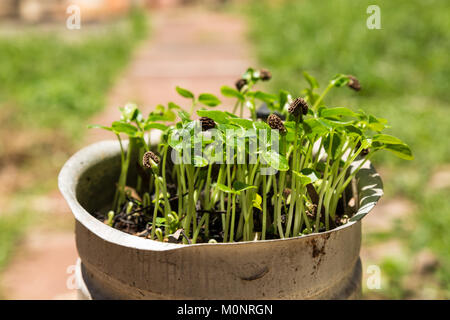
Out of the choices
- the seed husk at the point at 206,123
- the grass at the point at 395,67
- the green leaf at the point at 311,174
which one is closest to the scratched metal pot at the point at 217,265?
the green leaf at the point at 311,174

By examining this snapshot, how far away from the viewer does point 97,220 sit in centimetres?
100

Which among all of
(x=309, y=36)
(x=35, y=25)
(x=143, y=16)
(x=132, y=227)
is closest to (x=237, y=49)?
(x=309, y=36)

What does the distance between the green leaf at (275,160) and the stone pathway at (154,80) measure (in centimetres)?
92

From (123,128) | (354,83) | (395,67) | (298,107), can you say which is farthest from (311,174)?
(395,67)

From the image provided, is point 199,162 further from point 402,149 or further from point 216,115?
point 402,149

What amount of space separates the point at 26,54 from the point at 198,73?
1.75 metres

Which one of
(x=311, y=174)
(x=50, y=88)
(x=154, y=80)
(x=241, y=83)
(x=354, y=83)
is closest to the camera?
(x=311, y=174)

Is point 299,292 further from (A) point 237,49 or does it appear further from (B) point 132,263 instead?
(A) point 237,49

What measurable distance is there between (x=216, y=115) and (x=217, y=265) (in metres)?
0.27

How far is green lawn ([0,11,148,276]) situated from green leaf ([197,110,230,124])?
6.16ft

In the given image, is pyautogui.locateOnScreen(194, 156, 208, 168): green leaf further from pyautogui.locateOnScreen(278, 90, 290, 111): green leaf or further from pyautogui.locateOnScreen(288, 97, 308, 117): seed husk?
pyautogui.locateOnScreen(278, 90, 290, 111): green leaf

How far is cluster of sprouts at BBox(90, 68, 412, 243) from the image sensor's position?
971mm

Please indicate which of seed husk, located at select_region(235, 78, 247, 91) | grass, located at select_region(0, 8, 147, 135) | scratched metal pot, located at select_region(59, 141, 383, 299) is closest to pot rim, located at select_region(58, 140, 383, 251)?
scratched metal pot, located at select_region(59, 141, 383, 299)
